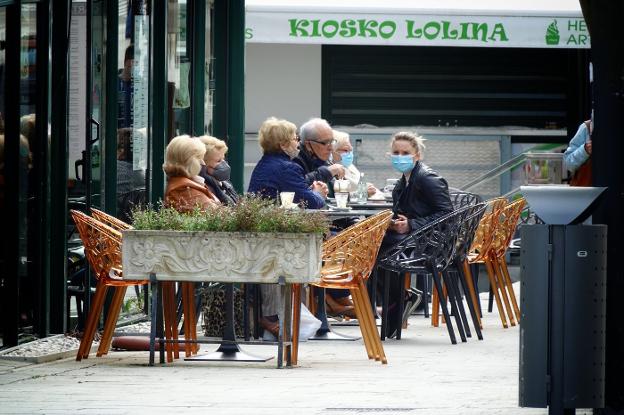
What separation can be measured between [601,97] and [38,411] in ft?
8.61

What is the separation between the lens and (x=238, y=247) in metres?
8.87

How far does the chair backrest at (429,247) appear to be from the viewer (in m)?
10.9

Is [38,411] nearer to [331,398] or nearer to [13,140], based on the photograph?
[331,398]

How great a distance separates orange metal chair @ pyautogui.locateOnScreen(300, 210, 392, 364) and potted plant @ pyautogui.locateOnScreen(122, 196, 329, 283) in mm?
451

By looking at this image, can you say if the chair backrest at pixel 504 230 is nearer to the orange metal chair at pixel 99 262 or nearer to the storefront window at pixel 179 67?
the storefront window at pixel 179 67

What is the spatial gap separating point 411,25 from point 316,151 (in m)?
5.78

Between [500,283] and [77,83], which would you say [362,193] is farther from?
[77,83]

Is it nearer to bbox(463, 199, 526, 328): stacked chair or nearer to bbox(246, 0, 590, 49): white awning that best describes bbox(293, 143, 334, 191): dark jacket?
bbox(463, 199, 526, 328): stacked chair

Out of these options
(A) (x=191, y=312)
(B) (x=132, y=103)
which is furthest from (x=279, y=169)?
(A) (x=191, y=312)

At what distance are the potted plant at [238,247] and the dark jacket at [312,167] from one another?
10.7ft

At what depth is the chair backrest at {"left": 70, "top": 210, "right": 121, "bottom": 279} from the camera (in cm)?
922

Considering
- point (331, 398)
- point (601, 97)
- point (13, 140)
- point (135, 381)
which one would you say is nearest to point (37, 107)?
point (13, 140)

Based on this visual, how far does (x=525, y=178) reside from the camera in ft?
66.2

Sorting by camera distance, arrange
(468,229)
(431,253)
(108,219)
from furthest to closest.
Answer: (468,229) < (431,253) < (108,219)
